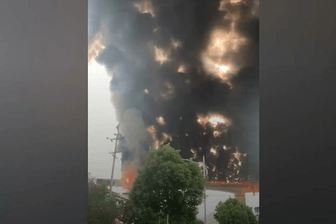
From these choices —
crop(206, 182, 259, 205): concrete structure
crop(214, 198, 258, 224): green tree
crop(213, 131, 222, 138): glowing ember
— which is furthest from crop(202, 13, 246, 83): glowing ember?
crop(214, 198, 258, 224): green tree

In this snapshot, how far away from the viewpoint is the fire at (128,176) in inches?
92.4

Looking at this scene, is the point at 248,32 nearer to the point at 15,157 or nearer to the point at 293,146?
the point at 293,146

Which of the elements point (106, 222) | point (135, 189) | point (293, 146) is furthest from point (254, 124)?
point (106, 222)

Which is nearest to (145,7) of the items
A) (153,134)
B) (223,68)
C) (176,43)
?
(176,43)

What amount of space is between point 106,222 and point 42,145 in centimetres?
75

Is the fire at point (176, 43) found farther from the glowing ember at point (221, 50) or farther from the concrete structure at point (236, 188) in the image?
the concrete structure at point (236, 188)

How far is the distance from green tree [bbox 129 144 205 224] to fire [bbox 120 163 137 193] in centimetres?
3

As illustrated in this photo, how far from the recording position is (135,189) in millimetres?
2352

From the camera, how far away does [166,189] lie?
7.62 ft

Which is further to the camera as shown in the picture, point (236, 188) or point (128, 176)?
point (128, 176)

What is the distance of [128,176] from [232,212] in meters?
0.80

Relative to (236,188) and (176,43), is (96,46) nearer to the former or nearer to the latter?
(176,43)

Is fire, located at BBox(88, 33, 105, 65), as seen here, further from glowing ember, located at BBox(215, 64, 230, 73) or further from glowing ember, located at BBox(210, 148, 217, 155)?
glowing ember, located at BBox(210, 148, 217, 155)

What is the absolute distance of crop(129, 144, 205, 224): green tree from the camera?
2297 millimetres
